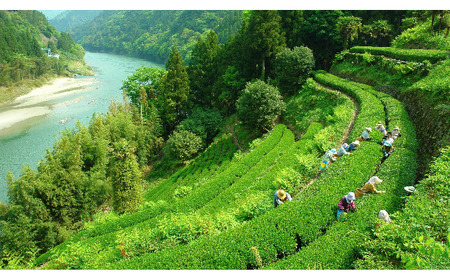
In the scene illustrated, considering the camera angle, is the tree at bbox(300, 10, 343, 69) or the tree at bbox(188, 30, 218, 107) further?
the tree at bbox(188, 30, 218, 107)

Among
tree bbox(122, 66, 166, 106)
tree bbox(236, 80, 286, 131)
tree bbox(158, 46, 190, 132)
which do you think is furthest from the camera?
tree bbox(122, 66, 166, 106)

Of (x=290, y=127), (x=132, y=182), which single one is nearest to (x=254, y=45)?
(x=290, y=127)

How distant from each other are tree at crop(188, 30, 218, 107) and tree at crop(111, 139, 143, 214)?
22.1 metres

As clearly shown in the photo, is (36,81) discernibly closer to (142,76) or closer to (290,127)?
(142,76)

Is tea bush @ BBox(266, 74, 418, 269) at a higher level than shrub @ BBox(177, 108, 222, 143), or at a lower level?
higher

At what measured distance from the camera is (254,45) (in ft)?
96.7

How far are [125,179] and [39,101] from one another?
5533 centimetres

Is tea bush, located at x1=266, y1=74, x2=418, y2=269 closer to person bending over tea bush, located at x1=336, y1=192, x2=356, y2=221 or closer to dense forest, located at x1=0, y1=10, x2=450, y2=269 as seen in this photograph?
dense forest, located at x1=0, y1=10, x2=450, y2=269

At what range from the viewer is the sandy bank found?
47.0 m

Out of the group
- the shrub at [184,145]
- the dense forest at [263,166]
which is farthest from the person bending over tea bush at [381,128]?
the shrub at [184,145]

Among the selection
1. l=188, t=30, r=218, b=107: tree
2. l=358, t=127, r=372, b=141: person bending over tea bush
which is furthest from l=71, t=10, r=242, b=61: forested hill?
l=358, t=127, r=372, b=141: person bending over tea bush

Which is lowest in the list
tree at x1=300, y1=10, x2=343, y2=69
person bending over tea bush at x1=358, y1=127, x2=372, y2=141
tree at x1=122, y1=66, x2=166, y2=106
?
person bending over tea bush at x1=358, y1=127, x2=372, y2=141

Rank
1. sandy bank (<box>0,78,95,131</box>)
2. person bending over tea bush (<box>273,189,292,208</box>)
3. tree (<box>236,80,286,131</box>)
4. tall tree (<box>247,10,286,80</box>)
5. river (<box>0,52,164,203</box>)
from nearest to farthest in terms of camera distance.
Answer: person bending over tea bush (<box>273,189,292,208</box>) → tree (<box>236,80,286,131</box>) → tall tree (<box>247,10,286,80</box>) → river (<box>0,52,164,203</box>) → sandy bank (<box>0,78,95,131</box>)

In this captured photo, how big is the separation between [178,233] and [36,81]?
3131 inches
